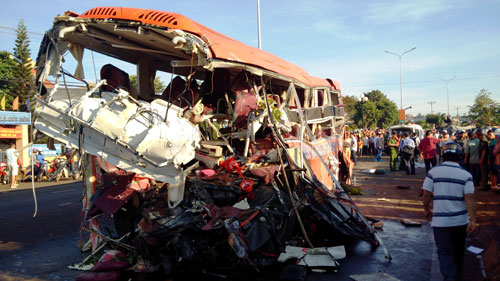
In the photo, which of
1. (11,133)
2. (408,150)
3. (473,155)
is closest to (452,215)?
(473,155)

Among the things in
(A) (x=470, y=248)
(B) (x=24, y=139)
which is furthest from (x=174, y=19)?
(B) (x=24, y=139)

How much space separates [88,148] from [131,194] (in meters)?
0.94

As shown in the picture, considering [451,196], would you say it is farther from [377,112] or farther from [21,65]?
[377,112]

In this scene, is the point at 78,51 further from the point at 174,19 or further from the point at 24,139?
the point at 24,139

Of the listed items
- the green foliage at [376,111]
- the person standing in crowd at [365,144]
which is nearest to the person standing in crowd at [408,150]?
the person standing in crowd at [365,144]

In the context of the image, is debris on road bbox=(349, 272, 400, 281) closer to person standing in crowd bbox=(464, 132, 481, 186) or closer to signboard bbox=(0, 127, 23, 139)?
person standing in crowd bbox=(464, 132, 481, 186)

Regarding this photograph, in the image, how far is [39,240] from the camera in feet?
22.4

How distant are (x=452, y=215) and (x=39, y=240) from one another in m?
6.85

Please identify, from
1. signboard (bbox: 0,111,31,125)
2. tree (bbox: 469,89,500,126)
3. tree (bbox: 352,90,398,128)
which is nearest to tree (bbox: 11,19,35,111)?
signboard (bbox: 0,111,31,125)

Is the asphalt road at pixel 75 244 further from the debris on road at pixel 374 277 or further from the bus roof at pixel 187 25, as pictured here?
the bus roof at pixel 187 25

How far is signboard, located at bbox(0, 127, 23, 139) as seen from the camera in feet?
79.4

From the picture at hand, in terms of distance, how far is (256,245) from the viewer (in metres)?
4.88

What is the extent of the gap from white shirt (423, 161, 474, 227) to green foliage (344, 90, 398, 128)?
4668cm

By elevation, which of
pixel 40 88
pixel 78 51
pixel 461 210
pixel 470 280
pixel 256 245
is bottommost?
pixel 470 280
